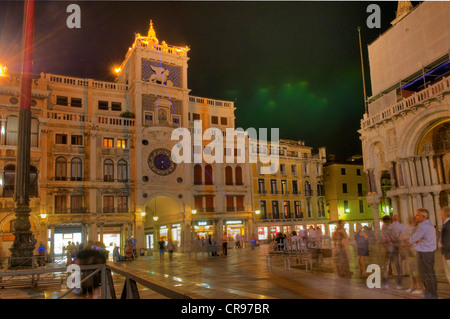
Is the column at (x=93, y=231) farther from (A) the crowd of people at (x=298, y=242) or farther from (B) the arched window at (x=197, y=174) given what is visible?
(A) the crowd of people at (x=298, y=242)

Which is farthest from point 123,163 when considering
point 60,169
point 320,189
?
point 320,189

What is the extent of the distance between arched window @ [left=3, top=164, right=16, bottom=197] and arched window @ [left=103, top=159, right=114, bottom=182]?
7354 mm

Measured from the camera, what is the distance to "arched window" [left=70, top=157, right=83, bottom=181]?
33562 millimetres

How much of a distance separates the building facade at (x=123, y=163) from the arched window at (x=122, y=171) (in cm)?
9

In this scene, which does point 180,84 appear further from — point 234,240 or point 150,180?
point 234,240

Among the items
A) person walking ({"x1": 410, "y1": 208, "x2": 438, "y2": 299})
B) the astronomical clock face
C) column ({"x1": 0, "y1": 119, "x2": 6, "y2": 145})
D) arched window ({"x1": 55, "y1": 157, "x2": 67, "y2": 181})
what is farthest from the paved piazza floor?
the astronomical clock face

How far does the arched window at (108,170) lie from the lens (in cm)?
3472

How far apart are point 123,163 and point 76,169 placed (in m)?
4.13

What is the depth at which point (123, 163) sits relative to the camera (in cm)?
3569

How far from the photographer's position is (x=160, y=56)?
128 feet

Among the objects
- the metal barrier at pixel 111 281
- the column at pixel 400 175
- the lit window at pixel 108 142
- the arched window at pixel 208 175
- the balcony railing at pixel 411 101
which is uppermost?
the lit window at pixel 108 142

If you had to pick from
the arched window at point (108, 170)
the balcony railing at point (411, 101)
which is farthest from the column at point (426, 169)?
the arched window at point (108, 170)

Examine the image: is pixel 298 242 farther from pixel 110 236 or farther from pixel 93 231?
pixel 110 236

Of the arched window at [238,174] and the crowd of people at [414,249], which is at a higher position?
the arched window at [238,174]
